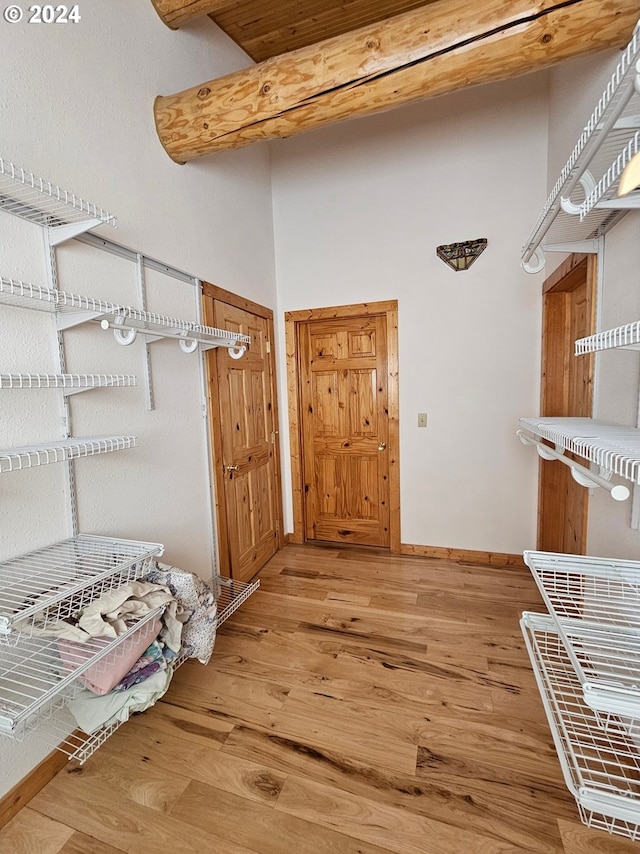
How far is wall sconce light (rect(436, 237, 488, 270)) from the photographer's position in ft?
9.23

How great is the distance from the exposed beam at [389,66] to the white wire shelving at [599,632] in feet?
6.37

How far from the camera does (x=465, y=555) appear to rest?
10.1 ft

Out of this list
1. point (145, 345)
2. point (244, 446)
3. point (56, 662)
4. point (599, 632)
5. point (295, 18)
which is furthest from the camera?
point (244, 446)

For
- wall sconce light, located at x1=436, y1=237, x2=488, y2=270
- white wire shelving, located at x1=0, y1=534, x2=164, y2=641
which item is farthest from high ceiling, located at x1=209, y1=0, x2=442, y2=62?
white wire shelving, located at x1=0, y1=534, x2=164, y2=641

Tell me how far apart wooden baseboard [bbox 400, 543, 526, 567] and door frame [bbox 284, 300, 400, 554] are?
0.14 meters

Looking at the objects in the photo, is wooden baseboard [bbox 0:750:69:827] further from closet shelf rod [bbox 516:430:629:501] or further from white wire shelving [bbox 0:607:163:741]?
closet shelf rod [bbox 516:430:629:501]

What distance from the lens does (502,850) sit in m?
1.18

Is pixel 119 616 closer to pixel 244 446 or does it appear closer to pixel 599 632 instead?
pixel 599 632

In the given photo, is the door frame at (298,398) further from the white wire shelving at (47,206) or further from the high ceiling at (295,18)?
the white wire shelving at (47,206)

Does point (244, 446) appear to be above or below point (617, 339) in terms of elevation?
below

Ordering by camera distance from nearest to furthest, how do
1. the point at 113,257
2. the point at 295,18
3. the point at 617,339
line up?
the point at 617,339
the point at 113,257
the point at 295,18

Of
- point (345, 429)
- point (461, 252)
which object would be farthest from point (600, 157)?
point (345, 429)

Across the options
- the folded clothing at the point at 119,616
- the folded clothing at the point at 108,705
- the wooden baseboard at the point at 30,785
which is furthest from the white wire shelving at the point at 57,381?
the wooden baseboard at the point at 30,785

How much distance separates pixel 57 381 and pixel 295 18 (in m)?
2.77
